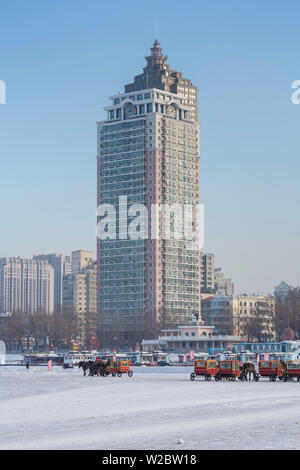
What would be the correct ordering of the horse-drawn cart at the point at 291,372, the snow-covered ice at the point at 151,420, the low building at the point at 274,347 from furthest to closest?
the low building at the point at 274,347 < the horse-drawn cart at the point at 291,372 < the snow-covered ice at the point at 151,420

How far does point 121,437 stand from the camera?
2677 cm

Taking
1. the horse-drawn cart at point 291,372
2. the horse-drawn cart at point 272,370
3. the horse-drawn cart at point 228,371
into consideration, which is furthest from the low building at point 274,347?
the horse-drawn cart at point 291,372

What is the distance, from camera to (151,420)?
Result: 32625mm

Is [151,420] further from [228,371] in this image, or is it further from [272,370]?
[272,370]

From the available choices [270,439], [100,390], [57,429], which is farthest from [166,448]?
[100,390]

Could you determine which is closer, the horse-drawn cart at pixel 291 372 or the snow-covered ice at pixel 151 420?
the snow-covered ice at pixel 151 420

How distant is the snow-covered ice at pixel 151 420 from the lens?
2547 cm

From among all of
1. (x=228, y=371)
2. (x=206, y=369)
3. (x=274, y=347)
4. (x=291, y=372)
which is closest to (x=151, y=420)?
(x=228, y=371)

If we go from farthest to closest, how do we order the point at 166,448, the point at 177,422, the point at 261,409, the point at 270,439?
the point at 261,409, the point at 177,422, the point at 270,439, the point at 166,448

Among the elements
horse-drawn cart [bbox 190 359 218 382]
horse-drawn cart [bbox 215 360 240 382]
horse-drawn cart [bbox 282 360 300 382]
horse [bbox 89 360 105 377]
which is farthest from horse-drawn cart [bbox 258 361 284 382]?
horse [bbox 89 360 105 377]

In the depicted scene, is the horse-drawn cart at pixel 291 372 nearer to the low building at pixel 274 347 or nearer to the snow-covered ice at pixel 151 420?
the snow-covered ice at pixel 151 420
